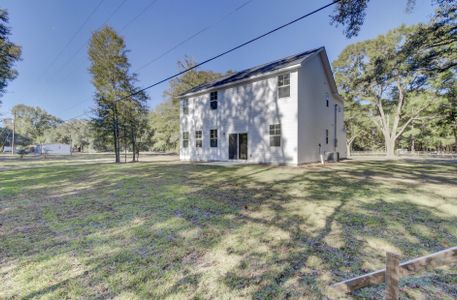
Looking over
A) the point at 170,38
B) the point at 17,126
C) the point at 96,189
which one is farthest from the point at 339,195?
the point at 17,126

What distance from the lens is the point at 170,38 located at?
11.8 metres

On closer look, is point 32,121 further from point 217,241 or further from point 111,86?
point 217,241

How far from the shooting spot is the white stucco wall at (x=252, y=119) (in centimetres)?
Answer: 1159

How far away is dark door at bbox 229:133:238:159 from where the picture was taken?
14.0 m

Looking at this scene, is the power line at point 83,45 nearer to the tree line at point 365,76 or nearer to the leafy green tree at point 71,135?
the tree line at point 365,76

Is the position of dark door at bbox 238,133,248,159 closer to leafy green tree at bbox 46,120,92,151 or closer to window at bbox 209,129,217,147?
window at bbox 209,129,217,147

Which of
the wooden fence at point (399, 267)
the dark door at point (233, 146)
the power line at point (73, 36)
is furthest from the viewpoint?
the dark door at point (233, 146)

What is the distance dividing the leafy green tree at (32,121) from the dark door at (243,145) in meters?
63.0

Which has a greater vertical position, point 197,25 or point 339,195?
point 197,25

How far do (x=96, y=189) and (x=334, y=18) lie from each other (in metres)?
10.5

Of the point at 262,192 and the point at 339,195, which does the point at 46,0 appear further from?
the point at 339,195

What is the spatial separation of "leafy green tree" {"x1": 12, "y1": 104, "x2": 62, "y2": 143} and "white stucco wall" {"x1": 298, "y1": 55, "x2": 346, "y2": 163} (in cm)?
6688

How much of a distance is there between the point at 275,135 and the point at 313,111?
2.92m

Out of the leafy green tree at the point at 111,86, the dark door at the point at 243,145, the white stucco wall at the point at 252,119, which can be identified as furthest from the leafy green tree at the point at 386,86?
the leafy green tree at the point at 111,86
